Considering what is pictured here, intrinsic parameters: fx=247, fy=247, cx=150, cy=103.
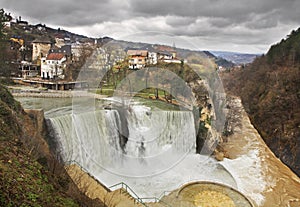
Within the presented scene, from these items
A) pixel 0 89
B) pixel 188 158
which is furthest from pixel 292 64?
pixel 0 89

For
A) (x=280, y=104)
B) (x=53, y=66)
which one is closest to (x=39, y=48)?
(x=53, y=66)

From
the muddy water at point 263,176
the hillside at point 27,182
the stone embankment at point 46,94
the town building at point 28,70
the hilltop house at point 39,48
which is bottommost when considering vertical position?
the muddy water at point 263,176

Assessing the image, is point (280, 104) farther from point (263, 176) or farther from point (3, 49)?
point (3, 49)

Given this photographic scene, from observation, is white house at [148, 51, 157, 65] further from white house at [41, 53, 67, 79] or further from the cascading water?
white house at [41, 53, 67, 79]

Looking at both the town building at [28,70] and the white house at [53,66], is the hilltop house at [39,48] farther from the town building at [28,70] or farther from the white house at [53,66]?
the town building at [28,70]

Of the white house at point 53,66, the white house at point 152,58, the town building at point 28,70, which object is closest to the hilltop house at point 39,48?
the white house at point 53,66
